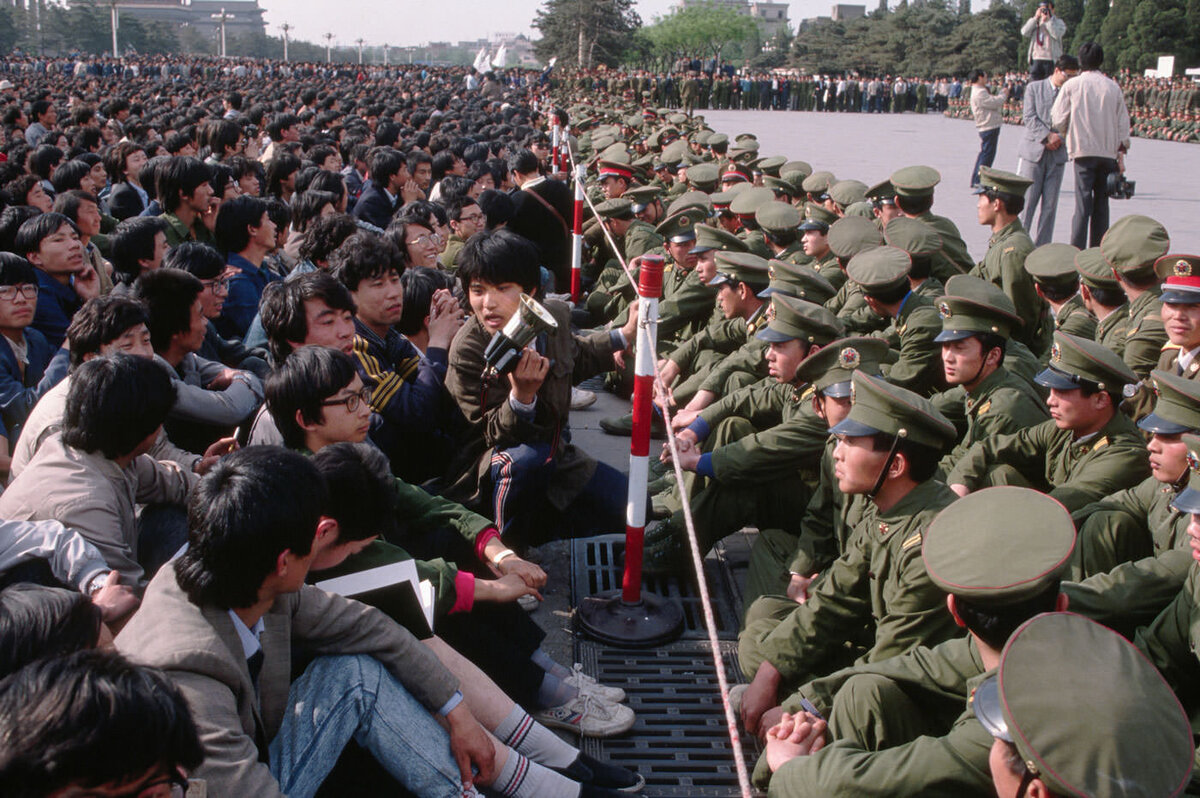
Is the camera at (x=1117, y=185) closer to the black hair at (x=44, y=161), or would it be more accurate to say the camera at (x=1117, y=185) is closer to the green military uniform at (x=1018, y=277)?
the green military uniform at (x=1018, y=277)

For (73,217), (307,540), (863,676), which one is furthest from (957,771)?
(73,217)

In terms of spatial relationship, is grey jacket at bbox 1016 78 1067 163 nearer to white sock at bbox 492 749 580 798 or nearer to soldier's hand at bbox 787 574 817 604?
soldier's hand at bbox 787 574 817 604

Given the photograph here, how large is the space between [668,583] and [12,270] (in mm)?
2901

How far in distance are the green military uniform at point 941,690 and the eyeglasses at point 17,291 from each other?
3.28m

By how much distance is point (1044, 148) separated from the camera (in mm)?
9328

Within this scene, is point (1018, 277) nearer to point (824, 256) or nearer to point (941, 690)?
point (824, 256)

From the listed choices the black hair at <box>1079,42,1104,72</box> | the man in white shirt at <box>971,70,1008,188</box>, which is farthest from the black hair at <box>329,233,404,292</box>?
the man in white shirt at <box>971,70,1008,188</box>

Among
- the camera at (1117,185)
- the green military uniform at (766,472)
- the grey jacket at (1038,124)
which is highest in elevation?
the grey jacket at (1038,124)

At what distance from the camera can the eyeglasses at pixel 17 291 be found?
386 centimetres

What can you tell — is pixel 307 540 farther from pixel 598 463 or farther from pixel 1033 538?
pixel 598 463

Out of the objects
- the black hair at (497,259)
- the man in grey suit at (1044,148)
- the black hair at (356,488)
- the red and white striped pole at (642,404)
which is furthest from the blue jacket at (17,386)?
the man in grey suit at (1044,148)

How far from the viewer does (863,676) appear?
254 centimetres

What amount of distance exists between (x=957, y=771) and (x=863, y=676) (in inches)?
19.3

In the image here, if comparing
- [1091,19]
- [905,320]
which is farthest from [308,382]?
[1091,19]
